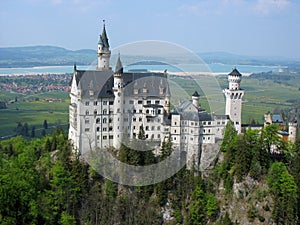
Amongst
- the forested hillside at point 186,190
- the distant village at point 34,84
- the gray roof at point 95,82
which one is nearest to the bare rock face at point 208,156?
the forested hillside at point 186,190

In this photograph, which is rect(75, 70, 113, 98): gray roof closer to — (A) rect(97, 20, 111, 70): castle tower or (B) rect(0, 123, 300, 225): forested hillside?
(A) rect(97, 20, 111, 70): castle tower

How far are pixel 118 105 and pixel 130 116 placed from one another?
2105 millimetres

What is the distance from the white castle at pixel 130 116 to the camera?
5012 cm

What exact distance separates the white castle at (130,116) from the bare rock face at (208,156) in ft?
1.64

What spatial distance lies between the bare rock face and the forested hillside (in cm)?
61

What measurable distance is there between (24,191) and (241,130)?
27.8 m

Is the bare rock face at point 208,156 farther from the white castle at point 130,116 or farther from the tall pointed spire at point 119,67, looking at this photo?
the tall pointed spire at point 119,67

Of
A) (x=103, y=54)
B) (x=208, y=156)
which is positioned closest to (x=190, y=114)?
(x=208, y=156)

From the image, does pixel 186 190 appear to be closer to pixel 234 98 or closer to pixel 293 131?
pixel 234 98

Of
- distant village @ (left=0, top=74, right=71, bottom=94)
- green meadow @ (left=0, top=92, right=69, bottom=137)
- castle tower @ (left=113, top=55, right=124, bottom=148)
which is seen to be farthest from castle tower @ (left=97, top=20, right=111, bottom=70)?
distant village @ (left=0, top=74, right=71, bottom=94)

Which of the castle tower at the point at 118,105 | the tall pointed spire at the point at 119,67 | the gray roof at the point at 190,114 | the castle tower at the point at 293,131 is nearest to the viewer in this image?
the tall pointed spire at the point at 119,67

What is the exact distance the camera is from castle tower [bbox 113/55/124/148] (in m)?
49.5

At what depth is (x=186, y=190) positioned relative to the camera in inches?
1901

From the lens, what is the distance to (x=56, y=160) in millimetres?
52031
